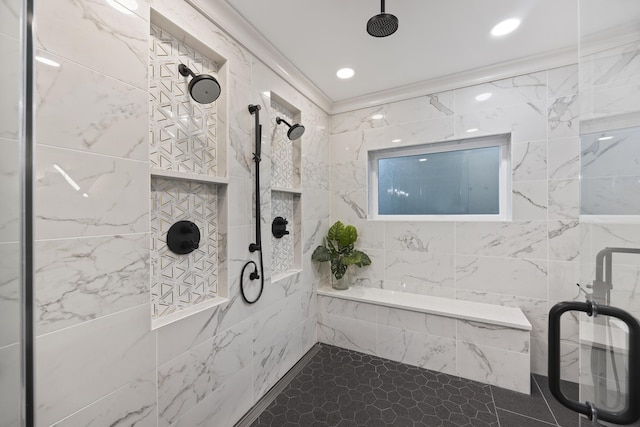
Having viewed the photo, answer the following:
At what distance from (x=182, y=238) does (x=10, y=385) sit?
0.78 meters

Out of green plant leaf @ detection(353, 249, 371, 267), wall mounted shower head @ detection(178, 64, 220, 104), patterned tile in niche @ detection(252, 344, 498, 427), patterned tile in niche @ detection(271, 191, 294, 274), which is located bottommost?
patterned tile in niche @ detection(252, 344, 498, 427)

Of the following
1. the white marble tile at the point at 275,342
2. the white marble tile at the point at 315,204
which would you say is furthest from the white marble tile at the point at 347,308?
the white marble tile at the point at 315,204

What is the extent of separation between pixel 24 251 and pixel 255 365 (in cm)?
145

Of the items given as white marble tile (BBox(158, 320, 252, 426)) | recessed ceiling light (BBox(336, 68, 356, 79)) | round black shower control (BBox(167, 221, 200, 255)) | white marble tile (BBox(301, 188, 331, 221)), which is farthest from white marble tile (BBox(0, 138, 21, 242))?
recessed ceiling light (BBox(336, 68, 356, 79))

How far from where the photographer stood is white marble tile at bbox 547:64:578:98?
73.3 inches

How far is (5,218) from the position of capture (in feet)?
1.83

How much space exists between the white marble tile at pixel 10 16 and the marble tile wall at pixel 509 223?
232cm

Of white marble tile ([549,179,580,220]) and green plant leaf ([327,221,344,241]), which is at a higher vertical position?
white marble tile ([549,179,580,220])

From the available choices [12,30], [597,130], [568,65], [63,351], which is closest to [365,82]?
[568,65]

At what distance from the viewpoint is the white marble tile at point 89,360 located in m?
0.81

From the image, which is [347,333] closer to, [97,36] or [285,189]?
[285,189]

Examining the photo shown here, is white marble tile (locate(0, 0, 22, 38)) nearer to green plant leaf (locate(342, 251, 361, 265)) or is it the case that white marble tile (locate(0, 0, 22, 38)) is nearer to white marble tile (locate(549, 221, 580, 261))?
green plant leaf (locate(342, 251, 361, 265))

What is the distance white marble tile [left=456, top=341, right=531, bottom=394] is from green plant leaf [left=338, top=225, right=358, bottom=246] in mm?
1163

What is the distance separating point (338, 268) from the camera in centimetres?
245
